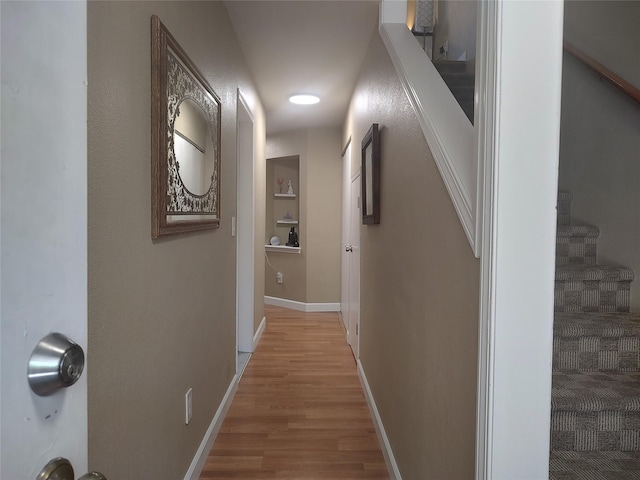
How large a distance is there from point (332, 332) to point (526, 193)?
3.66 metres

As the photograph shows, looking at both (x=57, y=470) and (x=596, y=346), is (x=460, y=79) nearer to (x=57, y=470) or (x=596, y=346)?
(x=596, y=346)

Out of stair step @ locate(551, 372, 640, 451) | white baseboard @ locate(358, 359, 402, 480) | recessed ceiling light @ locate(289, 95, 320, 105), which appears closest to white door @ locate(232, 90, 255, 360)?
recessed ceiling light @ locate(289, 95, 320, 105)

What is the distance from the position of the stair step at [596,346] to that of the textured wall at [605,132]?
1.40ft

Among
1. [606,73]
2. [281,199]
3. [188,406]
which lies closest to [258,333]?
[188,406]

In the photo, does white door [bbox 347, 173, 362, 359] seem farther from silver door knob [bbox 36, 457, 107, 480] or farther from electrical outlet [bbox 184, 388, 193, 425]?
silver door knob [bbox 36, 457, 107, 480]

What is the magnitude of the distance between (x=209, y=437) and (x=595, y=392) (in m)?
1.79

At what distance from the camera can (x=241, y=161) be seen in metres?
3.54

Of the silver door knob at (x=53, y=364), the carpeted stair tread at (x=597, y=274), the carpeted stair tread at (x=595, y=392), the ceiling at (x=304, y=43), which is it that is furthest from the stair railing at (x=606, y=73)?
the silver door knob at (x=53, y=364)

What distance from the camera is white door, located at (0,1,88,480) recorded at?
1.21ft

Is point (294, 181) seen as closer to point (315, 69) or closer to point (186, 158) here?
point (315, 69)

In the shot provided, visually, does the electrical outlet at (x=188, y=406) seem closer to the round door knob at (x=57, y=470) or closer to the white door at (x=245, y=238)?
the round door knob at (x=57, y=470)

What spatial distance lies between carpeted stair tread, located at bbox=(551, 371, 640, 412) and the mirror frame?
58.6 inches

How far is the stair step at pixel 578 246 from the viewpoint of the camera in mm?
2109

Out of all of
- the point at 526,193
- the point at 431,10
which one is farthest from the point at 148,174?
the point at 431,10
